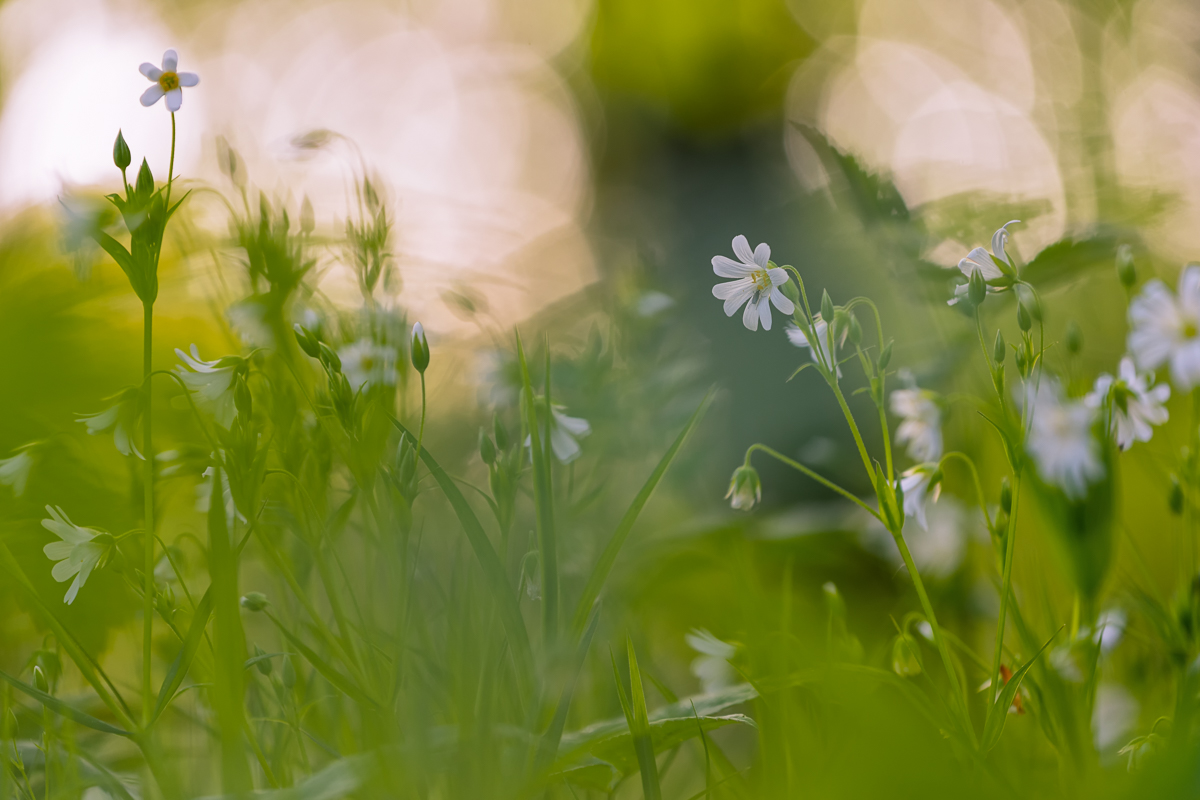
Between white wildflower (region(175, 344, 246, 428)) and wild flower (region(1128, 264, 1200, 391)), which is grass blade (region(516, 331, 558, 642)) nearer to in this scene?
white wildflower (region(175, 344, 246, 428))

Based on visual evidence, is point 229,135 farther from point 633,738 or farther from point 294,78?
point 294,78

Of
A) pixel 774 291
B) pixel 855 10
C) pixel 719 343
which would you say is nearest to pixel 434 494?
pixel 774 291

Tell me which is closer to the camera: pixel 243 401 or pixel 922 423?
pixel 243 401

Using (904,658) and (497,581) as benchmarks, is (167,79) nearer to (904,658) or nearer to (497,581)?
(497,581)

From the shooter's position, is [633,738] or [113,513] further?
[113,513]

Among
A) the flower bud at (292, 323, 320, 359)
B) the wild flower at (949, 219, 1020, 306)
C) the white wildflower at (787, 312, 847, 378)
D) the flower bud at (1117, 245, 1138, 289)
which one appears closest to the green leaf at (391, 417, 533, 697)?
the flower bud at (292, 323, 320, 359)

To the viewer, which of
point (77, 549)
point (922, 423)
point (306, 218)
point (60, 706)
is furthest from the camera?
point (306, 218)

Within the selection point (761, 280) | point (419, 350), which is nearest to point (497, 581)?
point (419, 350)
